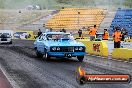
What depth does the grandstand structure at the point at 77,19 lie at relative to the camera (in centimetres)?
4895

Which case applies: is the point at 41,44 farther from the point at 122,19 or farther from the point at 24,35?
the point at 24,35

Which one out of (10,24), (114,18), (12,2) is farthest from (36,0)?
(10,24)

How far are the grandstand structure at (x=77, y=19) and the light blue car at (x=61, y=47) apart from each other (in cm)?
3134

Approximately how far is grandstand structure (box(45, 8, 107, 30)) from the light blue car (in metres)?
31.3

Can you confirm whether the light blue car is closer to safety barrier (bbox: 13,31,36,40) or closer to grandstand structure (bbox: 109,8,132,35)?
grandstand structure (bbox: 109,8,132,35)

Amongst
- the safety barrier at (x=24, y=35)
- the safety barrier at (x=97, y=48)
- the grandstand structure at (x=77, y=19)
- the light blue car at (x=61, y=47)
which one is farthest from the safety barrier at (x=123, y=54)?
the grandstand structure at (x=77, y=19)

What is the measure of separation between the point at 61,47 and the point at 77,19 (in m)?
35.6

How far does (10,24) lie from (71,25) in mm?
9493

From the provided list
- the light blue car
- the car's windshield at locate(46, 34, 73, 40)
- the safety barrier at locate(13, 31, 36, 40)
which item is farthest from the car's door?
the safety barrier at locate(13, 31, 36, 40)

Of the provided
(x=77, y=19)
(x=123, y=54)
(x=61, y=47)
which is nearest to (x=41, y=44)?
(x=61, y=47)

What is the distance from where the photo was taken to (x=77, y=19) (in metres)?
50.8

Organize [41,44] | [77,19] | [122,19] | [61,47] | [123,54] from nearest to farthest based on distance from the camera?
[61,47]
[123,54]
[41,44]
[122,19]
[77,19]

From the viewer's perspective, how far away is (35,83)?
27.8ft

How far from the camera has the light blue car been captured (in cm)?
1531
